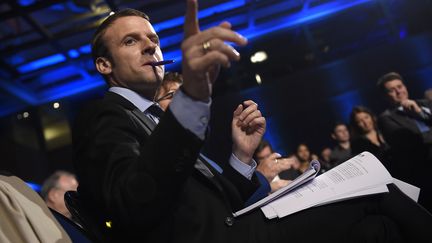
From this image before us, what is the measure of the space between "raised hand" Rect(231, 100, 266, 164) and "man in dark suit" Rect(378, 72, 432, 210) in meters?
1.62

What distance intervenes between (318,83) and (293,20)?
99 cm

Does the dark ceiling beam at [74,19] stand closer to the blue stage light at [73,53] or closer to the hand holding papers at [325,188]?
the blue stage light at [73,53]

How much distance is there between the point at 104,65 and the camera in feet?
4.02

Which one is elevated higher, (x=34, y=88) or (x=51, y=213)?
(x=34, y=88)

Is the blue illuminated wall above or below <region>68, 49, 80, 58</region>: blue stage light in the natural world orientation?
below

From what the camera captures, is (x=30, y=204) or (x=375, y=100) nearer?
(x=30, y=204)

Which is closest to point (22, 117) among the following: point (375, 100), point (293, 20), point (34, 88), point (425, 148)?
point (34, 88)

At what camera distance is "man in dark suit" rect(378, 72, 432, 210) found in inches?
102

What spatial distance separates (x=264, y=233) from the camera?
0.86m

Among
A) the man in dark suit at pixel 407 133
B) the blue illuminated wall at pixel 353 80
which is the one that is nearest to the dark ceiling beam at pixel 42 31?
the blue illuminated wall at pixel 353 80

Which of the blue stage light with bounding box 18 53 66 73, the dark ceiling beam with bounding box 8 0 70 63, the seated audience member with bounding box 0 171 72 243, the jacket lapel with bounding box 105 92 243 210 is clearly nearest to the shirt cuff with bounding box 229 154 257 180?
the jacket lapel with bounding box 105 92 243 210

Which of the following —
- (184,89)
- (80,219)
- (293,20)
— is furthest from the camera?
(293,20)

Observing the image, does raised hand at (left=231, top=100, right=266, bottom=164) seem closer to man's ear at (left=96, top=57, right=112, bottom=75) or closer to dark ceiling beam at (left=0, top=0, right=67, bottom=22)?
man's ear at (left=96, top=57, right=112, bottom=75)

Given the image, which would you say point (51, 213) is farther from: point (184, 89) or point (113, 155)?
point (184, 89)
